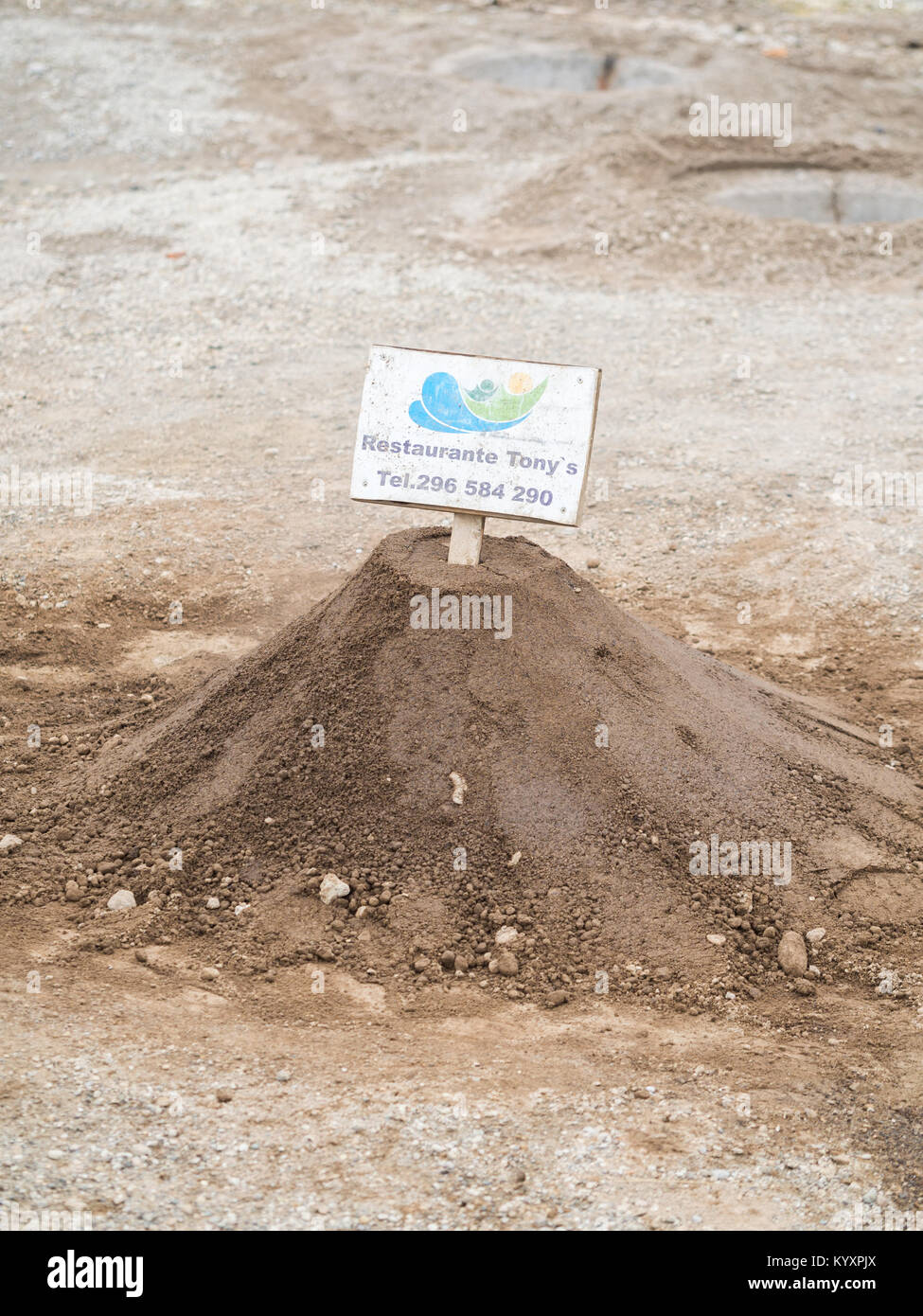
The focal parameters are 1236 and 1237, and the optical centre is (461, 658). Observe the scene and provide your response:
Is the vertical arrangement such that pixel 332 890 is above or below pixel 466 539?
below

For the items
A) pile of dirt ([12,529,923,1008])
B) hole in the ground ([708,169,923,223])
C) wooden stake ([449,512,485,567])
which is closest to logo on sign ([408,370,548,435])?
wooden stake ([449,512,485,567])

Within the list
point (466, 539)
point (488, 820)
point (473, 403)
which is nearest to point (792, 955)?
point (488, 820)

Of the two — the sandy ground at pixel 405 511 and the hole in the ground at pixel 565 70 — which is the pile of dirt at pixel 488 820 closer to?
the sandy ground at pixel 405 511

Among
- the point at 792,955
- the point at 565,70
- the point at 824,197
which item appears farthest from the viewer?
the point at 565,70

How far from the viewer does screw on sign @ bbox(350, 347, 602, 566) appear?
4.41 m

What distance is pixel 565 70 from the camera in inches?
568

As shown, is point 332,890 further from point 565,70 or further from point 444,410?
point 565,70

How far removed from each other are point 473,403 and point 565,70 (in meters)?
11.6

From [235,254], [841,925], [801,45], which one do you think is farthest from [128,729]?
[801,45]

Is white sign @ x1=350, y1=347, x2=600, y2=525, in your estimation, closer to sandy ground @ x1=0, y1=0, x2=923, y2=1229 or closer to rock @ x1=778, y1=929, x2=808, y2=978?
rock @ x1=778, y1=929, x2=808, y2=978

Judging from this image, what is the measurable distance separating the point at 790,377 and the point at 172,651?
5.37m

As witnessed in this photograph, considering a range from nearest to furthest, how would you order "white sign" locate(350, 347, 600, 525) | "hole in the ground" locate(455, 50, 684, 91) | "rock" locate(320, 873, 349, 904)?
"rock" locate(320, 873, 349, 904)
"white sign" locate(350, 347, 600, 525)
"hole in the ground" locate(455, 50, 684, 91)

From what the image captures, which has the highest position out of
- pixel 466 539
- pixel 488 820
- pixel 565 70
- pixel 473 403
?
pixel 565 70

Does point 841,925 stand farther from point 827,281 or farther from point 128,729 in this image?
point 827,281
